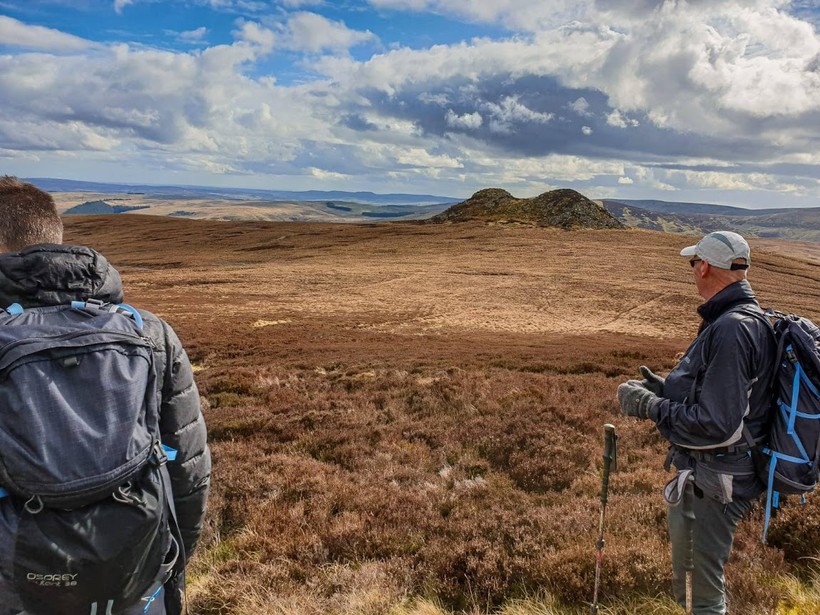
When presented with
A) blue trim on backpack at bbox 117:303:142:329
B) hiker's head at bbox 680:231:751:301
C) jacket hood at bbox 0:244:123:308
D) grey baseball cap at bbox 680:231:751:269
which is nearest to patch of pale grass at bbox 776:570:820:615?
hiker's head at bbox 680:231:751:301

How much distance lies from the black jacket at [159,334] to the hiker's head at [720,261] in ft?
10.7

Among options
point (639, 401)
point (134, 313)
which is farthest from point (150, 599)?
point (639, 401)

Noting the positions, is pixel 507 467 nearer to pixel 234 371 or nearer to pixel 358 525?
pixel 358 525

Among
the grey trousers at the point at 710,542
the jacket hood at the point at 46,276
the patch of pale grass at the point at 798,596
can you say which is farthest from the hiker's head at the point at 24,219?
the patch of pale grass at the point at 798,596

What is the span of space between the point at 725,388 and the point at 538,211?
99366 mm

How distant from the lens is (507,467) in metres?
7.54

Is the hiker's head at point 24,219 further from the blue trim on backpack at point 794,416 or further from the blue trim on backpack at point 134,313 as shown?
the blue trim on backpack at point 794,416

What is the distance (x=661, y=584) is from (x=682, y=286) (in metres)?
49.0

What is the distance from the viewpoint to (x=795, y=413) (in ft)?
10.5

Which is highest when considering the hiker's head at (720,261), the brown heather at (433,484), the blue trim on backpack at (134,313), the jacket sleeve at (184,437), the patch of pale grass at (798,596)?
the hiker's head at (720,261)

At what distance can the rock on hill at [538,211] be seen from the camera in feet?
301

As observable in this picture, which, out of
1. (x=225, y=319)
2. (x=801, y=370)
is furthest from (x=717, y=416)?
(x=225, y=319)

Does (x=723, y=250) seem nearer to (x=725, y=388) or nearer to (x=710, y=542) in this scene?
(x=725, y=388)

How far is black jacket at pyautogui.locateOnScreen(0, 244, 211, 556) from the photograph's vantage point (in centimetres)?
241
